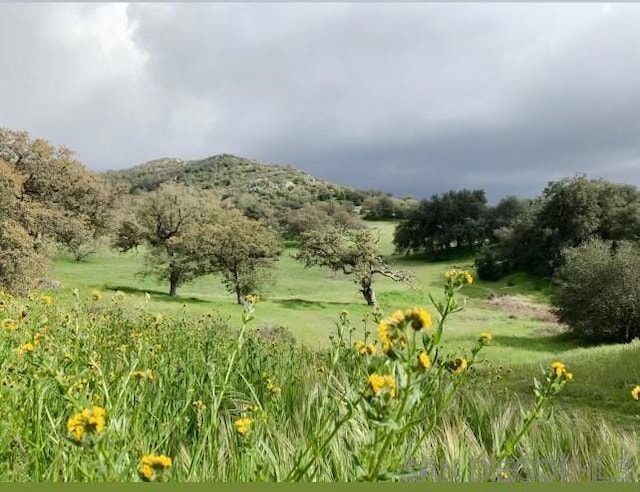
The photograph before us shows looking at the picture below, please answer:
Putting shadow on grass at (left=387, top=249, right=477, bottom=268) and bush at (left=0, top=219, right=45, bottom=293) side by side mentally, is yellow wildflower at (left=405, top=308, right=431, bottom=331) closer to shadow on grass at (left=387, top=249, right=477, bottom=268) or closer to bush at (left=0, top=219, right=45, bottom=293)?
bush at (left=0, top=219, right=45, bottom=293)

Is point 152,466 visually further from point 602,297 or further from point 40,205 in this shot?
point 40,205

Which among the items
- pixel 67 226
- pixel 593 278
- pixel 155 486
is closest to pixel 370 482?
pixel 155 486

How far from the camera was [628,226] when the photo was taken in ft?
124

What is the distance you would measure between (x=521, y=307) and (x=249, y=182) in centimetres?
6805

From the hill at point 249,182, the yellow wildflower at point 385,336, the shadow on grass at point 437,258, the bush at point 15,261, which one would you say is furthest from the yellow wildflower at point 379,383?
the hill at point 249,182

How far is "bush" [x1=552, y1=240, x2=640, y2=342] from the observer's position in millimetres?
21375

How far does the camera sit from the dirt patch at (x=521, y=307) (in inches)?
1153

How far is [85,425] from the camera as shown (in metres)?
1.34

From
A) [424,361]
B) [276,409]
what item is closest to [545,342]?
[276,409]

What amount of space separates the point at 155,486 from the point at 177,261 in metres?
28.6

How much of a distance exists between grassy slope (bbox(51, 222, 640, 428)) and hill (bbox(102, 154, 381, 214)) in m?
20.5

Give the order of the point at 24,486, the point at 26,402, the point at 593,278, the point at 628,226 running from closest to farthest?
the point at 24,486, the point at 26,402, the point at 593,278, the point at 628,226

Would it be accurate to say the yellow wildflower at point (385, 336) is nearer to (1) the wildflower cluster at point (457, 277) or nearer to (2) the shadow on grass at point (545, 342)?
(1) the wildflower cluster at point (457, 277)

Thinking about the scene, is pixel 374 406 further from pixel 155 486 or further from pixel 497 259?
pixel 497 259
